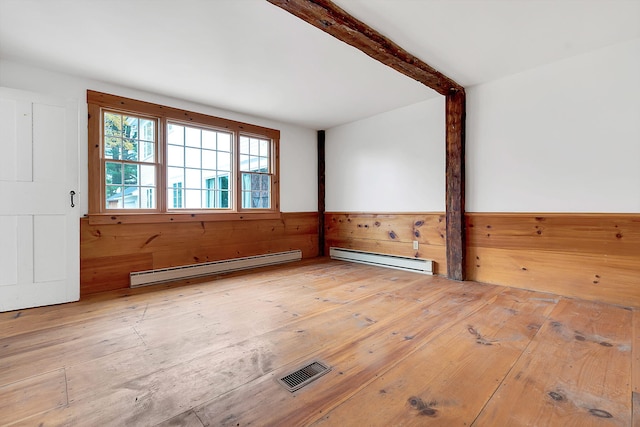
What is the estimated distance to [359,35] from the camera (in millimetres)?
2326

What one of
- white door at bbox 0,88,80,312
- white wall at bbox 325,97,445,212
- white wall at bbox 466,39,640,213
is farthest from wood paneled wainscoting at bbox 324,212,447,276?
white door at bbox 0,88,80,312

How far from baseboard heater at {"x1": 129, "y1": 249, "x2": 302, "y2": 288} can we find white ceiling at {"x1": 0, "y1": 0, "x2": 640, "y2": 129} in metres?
2.19

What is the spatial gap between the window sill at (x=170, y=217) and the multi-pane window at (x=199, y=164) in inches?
6.6

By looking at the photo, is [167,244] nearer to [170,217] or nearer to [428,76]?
[170,217]

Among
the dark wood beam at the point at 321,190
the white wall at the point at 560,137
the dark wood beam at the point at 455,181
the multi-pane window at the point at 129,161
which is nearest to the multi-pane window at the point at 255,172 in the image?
the dark wood beam at the point at 321,190

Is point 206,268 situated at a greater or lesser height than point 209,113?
lesser

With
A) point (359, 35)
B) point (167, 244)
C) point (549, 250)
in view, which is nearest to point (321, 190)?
point (167, 244)

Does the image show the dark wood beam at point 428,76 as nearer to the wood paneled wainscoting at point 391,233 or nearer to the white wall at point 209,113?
the wood paneled wainscoting at point 391,233

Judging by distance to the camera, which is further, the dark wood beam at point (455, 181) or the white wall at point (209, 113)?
the dark wood beam at point (455, 181)

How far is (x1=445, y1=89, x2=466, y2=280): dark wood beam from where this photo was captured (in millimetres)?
3506

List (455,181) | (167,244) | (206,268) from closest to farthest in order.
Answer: (455,181) < (167,244) < (206,268)

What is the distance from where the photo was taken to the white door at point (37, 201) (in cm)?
261

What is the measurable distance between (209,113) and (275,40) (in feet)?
6.41

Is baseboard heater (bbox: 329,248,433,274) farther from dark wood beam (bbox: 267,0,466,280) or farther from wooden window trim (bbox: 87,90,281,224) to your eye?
wooden window trim (bbox: 87,90,281,224)
